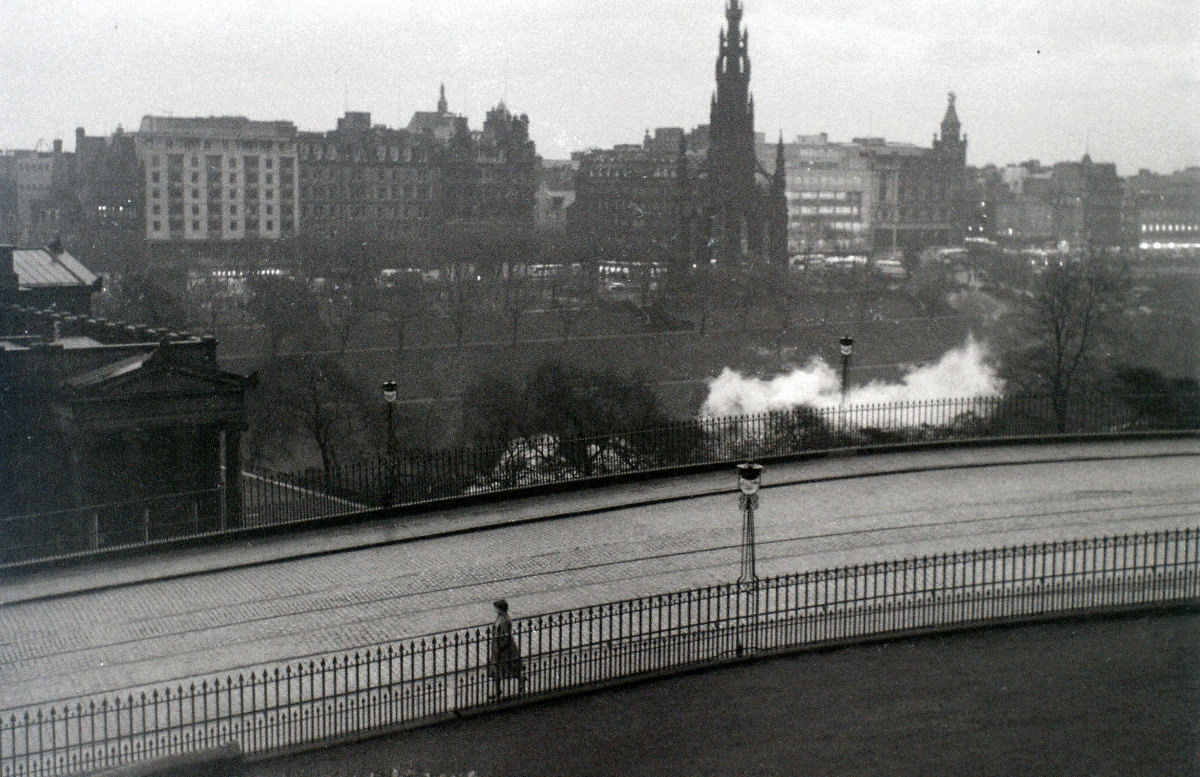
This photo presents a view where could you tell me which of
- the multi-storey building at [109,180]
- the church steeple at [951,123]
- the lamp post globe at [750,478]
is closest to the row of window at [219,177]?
the multi-storey building at [109,180]

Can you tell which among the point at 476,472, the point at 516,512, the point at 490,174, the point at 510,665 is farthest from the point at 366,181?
the point at 510,665

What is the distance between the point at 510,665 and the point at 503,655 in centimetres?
21

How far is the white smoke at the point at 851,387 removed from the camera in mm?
43125

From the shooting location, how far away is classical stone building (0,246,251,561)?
22.7 metres

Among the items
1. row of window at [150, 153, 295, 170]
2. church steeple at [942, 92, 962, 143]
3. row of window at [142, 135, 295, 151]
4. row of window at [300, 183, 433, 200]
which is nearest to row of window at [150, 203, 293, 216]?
row of window at [300, 183, 433, 200]

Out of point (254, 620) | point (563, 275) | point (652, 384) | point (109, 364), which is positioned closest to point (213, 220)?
point (563, 275)

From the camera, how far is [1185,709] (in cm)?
1252

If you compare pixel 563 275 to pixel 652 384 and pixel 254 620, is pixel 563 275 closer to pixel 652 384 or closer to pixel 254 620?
pixel 652 384

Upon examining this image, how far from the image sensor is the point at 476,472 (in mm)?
22656

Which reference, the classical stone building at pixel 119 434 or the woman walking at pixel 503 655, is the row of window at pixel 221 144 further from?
the woman walking at pixel 503 655

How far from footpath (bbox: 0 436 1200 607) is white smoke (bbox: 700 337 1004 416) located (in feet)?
51.9

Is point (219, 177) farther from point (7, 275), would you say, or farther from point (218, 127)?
point (7, 275)

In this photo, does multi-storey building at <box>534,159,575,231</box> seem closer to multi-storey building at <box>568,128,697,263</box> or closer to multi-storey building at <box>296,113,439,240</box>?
multi-storey building at <box>568,128,697,263</box>

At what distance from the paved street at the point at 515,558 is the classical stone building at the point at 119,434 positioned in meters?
5.36
